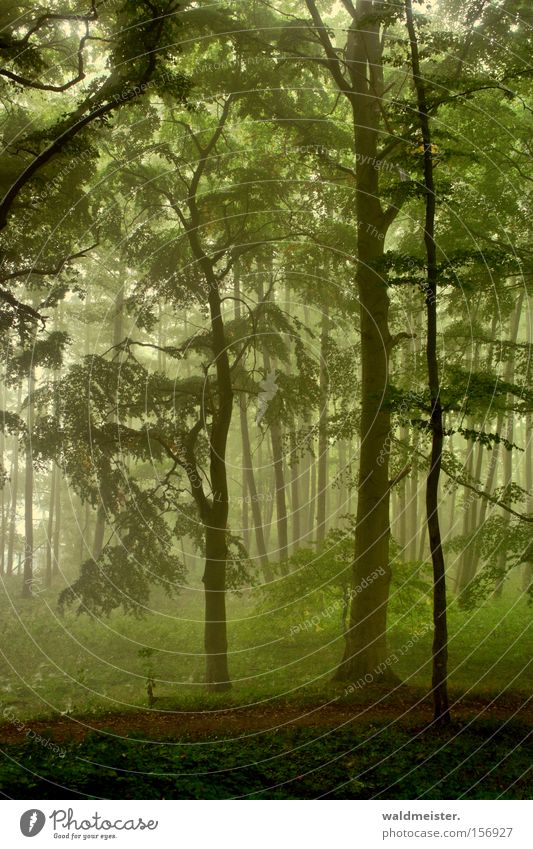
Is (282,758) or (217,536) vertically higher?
(217,536)

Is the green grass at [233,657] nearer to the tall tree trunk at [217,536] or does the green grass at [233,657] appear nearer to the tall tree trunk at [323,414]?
the tall tree trunk at [217,536]

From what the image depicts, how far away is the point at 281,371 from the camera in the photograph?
57.5 ft

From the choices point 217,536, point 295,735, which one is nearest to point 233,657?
point 217,536

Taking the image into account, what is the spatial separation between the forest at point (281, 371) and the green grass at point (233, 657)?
13cm

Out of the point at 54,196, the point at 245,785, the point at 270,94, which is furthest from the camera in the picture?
the point at 270,94

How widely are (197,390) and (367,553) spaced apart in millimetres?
6802

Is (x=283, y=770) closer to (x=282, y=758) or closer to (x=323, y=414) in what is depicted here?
(x=282, y=758)

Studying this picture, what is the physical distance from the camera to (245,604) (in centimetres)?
2667

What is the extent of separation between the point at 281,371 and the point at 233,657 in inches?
317

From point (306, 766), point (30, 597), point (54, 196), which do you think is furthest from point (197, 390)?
point (30, 597)

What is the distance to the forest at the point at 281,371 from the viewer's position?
31.6ft

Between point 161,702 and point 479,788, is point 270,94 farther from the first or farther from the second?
point 479,788

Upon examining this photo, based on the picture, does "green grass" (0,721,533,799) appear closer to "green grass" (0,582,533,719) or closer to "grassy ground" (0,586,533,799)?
"grassy ground" (0,586,533,799)

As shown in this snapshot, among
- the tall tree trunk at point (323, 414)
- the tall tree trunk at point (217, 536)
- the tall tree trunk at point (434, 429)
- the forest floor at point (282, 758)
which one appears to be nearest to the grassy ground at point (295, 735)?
the forest floor at point (282, 758)
